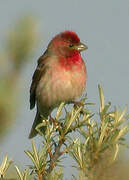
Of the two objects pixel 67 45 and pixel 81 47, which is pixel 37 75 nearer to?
pixel 67 45

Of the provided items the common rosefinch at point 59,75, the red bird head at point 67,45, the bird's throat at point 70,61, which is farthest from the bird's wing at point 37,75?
the bird's throat at point 70,61

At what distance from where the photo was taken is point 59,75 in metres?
5.92

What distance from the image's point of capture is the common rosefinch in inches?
234

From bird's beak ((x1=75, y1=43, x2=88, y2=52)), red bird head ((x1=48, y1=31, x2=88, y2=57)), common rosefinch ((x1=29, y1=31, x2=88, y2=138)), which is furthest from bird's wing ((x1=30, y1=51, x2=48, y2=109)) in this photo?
bird's beak ((x1=75, y1=43, x2=88, y2=52))

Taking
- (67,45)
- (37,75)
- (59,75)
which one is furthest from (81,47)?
(37,75)

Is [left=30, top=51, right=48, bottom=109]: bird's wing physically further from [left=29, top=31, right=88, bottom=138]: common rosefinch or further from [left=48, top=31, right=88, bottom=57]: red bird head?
[left=48, top=31, right=88, bottom=57]: red bird head

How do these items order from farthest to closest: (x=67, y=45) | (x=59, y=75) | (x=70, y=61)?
(x=67, y=45) → (x=70, y=61) → (x=59, y=75)

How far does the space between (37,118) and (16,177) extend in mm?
4626

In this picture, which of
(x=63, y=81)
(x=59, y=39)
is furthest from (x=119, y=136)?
(x=59, y=39)

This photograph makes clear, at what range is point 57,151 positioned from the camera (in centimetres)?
248

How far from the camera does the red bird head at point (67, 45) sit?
632 cm

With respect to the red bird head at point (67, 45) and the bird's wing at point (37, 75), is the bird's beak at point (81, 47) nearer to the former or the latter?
the red bird head at point (67, 45)

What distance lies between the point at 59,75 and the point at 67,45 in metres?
0.86

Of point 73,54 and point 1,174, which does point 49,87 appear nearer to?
point 73,54
